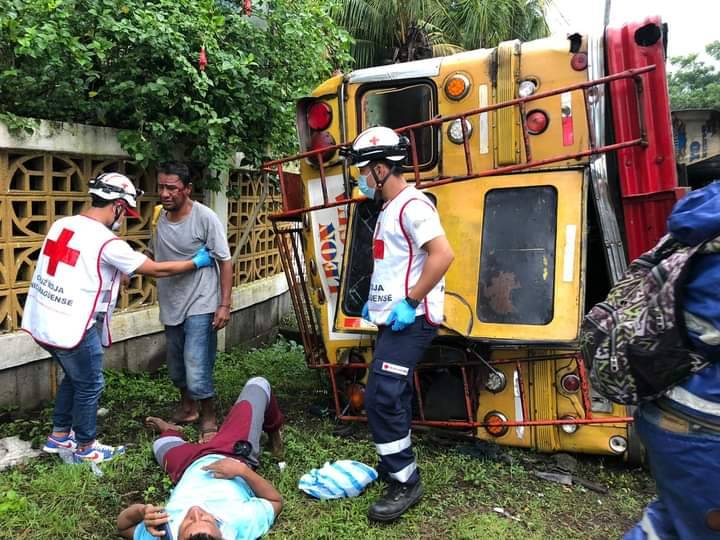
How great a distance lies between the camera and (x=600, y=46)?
3.10 metres

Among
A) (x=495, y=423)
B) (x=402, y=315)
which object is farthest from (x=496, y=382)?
(x=402, y=315)

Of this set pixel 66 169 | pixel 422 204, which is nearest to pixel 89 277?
pixel 66 169

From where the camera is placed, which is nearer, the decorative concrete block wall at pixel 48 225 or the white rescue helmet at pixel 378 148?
the white rescue helmet at pixel 378 148

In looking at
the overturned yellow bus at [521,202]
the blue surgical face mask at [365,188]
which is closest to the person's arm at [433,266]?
the blue surgical face mask at [365,188]

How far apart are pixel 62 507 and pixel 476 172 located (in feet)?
8.92

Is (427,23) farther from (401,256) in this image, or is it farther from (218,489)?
(218,489)

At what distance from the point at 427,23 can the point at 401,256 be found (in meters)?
10.6

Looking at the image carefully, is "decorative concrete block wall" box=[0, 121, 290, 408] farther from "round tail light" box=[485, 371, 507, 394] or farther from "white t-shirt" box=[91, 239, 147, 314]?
"round tail light" box=[485, 371, 507, 394]

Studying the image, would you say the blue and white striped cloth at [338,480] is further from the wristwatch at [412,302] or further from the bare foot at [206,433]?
the wristwatch at [412,302]

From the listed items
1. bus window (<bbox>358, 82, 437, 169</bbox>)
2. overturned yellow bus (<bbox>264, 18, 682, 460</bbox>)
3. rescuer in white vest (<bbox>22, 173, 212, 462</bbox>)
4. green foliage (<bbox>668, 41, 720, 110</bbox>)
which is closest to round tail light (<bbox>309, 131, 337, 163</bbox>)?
overturned yellow bus (<bbox>264, 18, 682, 460</bbox>)

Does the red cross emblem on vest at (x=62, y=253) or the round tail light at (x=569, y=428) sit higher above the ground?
the red cross emblem on vest at (x=62, y=253)

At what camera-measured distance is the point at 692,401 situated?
5.15 ft

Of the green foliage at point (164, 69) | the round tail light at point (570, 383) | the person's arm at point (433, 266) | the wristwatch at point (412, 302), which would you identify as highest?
the green foliage at point (164, 69)

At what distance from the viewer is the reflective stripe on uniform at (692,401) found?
5.02 ft
